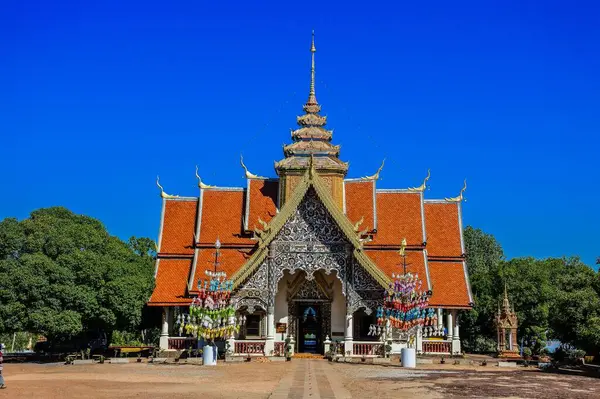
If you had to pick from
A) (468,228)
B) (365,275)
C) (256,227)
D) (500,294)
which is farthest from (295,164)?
(468,228)

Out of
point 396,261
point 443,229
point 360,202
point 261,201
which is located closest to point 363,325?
point 396,261

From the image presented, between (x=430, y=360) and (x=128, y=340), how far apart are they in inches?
1414

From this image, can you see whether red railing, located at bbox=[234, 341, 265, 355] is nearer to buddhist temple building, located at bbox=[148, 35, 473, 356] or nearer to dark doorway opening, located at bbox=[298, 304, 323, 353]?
buddhist temple building, located at bbox=[148, 35, 473, 356]

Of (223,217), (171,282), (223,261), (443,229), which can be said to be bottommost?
(171,282)

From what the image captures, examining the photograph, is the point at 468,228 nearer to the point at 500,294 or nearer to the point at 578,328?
the point at 500,294

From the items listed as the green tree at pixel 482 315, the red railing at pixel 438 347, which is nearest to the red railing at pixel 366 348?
the red railing at pixel 438 347

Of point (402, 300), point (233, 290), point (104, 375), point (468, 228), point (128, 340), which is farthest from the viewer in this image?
point (468, 228)

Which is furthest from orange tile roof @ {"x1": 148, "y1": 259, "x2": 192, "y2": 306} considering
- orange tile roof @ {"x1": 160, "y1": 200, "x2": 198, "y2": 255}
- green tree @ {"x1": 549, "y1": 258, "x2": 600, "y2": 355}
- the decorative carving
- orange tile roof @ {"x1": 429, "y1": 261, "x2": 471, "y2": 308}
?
green tree @ {"x1": 549, "y1": 258, "x2": 600, "y2": 355}

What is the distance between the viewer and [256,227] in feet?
120

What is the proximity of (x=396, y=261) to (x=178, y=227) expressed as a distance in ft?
38.1

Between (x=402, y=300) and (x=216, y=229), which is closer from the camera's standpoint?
(x=402, y=300)

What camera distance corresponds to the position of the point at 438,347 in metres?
35.7

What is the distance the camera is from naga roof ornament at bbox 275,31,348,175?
4006cm

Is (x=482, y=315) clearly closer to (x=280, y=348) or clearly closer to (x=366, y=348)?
(x=366, y=348)
